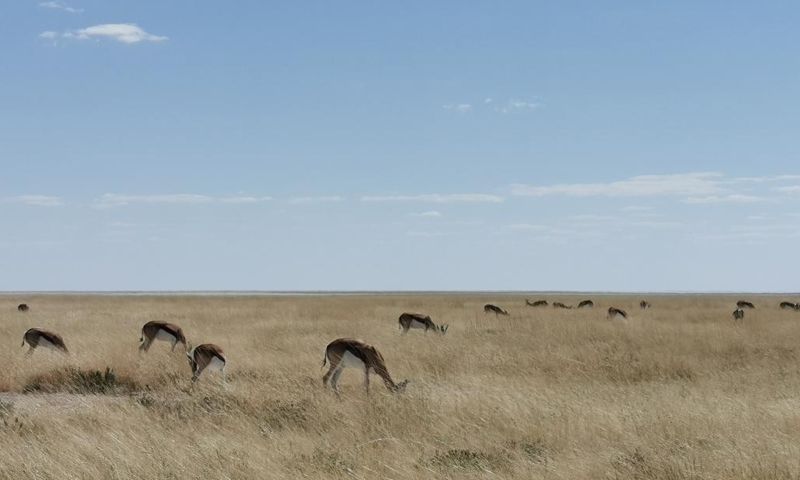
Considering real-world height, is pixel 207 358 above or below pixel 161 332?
below

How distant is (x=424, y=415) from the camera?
982 cm

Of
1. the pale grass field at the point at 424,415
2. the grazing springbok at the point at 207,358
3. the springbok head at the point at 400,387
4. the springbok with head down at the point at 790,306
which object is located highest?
the springbok with head down at the point at 790,306

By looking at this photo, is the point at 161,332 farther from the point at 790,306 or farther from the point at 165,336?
the point at 790,306

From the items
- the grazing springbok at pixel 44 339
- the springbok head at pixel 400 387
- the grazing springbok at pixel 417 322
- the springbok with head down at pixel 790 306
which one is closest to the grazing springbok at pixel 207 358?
the springbok head at pixel 400 387

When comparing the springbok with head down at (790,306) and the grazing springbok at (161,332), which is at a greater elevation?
the springbok with head down at (790,306)

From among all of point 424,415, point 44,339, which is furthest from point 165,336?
point 424,415

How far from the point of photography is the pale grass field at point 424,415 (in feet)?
24.4

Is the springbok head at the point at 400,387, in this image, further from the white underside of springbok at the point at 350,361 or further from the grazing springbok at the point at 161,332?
the grazing springbok at the point at 161,332

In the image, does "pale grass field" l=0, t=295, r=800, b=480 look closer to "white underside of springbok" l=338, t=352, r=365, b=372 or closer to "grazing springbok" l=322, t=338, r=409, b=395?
"grazing springbok" l=322, t=338, r=409, b=395

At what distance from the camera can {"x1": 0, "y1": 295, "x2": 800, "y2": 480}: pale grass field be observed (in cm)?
743

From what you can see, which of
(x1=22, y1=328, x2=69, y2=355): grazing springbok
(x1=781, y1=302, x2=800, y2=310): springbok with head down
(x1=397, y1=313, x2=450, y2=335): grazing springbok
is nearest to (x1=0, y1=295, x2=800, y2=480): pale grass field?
(x1=22, y1=328, x2=69, y2=355): grazing springbok

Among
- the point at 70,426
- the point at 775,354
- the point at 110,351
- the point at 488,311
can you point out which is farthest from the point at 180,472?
the point at 488,311

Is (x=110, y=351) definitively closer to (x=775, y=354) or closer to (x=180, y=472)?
(x=180, y=472)

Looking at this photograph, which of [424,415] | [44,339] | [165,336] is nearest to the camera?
[424,415]
